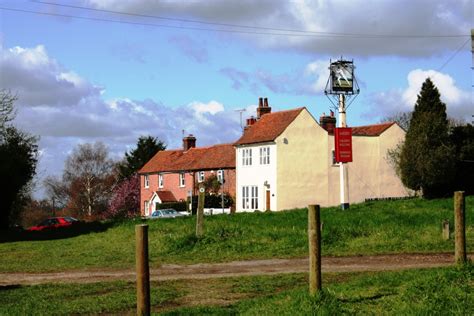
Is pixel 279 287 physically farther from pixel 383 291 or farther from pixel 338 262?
pixel 338 262

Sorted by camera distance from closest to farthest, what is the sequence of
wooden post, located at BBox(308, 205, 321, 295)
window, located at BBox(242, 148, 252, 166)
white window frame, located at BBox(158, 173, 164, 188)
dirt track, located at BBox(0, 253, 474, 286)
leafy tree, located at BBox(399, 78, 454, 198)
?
wooden post, located at BBox(308, 205, 321, 295) < dirt track, located at BBox(0, 253, 474, 286) < leafy tree, located at BBox(399, 78, 454, 198) < window, located at BBox(242, 148, 252, 166) < white window frame, located at BBox(158, 173, 164, 188)

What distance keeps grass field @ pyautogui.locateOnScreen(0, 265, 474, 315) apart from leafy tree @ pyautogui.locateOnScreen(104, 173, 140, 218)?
76.9 meters

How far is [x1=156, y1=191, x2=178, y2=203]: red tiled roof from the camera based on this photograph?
253 feet

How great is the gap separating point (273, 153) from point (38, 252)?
34899 mm

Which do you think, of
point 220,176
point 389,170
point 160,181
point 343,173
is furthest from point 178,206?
point 343,173

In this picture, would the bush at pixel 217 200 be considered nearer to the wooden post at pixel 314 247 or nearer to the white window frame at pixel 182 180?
the white window frame at pixel 182 180

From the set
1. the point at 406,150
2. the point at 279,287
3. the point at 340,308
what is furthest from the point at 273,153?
the point at 340,308

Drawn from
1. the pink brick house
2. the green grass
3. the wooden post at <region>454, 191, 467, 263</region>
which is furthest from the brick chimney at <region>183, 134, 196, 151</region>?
the wooden post at <region>454, 191, 467, 263</region>

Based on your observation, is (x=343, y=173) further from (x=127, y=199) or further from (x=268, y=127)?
(x=127, y=199)

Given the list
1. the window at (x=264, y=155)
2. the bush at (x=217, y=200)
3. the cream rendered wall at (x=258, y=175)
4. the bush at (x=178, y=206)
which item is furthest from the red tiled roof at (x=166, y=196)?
the window at (x=264, y=155)

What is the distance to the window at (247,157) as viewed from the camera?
64500 millimetres

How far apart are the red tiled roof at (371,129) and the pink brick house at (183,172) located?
42.1ft

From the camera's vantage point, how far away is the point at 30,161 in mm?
52344

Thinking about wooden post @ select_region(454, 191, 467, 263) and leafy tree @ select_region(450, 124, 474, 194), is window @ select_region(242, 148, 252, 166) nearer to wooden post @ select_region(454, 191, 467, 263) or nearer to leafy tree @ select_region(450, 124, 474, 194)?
leafy tree @ select_region(450, 124, 474, 194)
